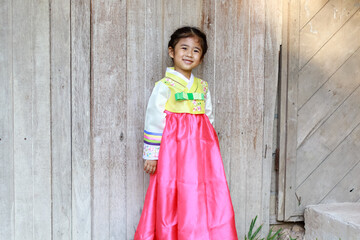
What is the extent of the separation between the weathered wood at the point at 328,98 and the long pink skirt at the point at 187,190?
0.92m

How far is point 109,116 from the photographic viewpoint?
7.67 ft

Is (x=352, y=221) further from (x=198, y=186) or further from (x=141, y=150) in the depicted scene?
(x=141, y=150)

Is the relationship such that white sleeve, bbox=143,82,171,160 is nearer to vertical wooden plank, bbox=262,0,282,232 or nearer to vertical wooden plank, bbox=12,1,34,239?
vertical wooden plank, bbox=12,1,34,239

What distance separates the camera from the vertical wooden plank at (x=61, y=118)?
2234 mm

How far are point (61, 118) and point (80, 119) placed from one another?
0.12m

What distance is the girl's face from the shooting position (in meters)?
2.18

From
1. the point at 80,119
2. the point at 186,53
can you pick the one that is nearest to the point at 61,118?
the point at 80,119

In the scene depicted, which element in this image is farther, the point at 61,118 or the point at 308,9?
the point at 308,9

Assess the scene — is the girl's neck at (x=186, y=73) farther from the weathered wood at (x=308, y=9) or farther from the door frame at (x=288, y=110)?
the weathered wood at (x=308, y=9)

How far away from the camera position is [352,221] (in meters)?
2.37

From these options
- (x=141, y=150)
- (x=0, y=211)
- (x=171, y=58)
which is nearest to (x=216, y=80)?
(x=171, y=58)

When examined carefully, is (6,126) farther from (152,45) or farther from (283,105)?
(283,105)

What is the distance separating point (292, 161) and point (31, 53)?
203cm

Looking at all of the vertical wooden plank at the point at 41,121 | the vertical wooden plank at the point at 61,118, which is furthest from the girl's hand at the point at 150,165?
the vertical wooden plank at the point at 41,121
